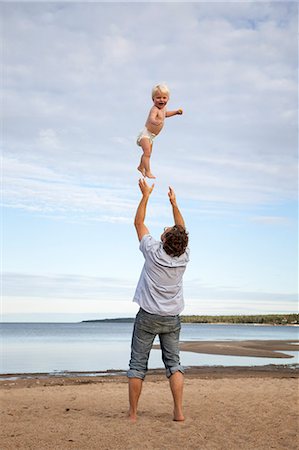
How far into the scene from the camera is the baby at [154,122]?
18.1ft

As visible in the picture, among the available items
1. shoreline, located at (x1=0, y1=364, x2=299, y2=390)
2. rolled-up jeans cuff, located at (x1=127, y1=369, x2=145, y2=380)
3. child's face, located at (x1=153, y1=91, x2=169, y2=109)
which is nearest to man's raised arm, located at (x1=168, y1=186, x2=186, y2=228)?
child's face, located at (x1=153, y1=91, x2=169, y2=109)

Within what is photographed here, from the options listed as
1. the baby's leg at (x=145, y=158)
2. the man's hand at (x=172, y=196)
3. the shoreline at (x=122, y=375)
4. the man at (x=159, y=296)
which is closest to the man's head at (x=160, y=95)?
the baby's leg at (x=145, y=158)

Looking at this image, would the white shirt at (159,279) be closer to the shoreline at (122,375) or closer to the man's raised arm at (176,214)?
the man's raised arm at (176,214)

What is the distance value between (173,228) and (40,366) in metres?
13.3

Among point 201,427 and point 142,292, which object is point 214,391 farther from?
point 142,292

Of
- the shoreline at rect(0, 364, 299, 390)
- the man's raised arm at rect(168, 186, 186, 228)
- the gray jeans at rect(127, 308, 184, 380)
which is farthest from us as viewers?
the shoreline at rect(0, 364, 299, 390)

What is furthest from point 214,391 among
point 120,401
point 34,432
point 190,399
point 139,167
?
point 139,167

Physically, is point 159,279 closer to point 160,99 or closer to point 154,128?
point 154,128

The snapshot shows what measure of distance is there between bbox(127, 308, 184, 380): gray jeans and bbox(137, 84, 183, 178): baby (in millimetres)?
1590

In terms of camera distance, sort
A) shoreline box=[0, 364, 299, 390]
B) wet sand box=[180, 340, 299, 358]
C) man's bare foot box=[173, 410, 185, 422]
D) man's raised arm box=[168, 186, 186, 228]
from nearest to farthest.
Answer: man's raised arm box=[168, 186, 186, 228], man's bare foot box=[173, 410, 185, 422], shoreline box=[0, 364, 299, 390], wet sand box=[180, 340, 299, 358]

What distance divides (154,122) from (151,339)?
90.9 inches

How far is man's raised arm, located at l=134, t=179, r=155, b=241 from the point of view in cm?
621

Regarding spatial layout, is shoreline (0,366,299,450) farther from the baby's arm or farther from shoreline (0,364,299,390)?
the baby's arm

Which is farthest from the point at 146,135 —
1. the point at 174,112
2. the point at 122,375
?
the point at 122,375
